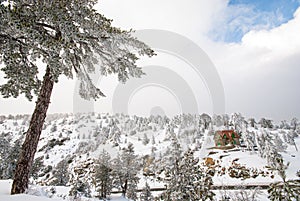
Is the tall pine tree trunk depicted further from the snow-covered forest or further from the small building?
the small building

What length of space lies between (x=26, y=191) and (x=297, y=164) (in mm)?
61656

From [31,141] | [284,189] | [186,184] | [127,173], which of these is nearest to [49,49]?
[31,141]

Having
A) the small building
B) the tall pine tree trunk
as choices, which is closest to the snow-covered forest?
the tall pine tree trunk

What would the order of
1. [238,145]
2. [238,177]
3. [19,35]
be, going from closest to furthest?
[19,35] < [238,177] < [238,145]

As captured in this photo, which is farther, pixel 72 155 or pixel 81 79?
pixel 72 155

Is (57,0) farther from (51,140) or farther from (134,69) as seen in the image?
(51,140)

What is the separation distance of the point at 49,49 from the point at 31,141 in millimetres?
3524

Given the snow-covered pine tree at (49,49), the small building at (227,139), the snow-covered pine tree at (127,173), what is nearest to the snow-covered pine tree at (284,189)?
the snow-covered pine tree at (49,49)

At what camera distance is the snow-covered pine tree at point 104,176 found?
3192 cm

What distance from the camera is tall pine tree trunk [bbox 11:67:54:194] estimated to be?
20.9 feet

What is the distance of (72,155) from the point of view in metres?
78.9

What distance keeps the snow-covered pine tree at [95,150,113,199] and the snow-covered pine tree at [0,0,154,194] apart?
26618 millimetres

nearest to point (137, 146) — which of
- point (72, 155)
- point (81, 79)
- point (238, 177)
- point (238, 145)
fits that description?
point (72, 155)

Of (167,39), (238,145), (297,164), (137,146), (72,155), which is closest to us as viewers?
(167,39)
